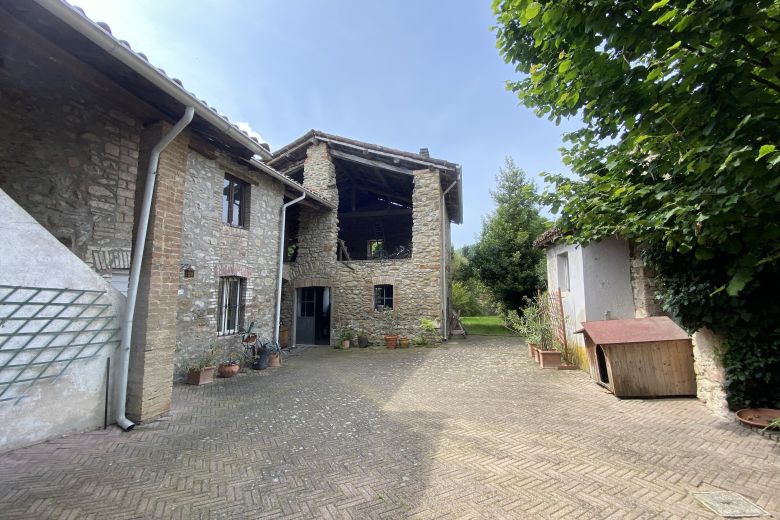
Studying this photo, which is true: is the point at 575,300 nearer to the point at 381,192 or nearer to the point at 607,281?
the point at 607,281

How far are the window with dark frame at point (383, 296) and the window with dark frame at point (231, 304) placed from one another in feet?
15.5

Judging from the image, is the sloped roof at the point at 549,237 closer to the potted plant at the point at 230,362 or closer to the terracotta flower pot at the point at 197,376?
the potted plant at the point at 230,362

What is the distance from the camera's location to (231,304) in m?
8.39

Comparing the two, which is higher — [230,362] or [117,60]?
[117,60]

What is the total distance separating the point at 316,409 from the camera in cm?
507

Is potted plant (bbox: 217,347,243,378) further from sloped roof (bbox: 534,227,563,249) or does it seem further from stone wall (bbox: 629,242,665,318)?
stone wall (bbox: 629,242,665,318)

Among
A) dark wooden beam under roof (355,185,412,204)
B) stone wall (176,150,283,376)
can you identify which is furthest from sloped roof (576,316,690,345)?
dark wooden beam under roof (355,185,412,204)

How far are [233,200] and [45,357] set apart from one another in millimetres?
5699

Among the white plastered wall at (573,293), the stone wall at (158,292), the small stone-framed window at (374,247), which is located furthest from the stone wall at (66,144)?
the small stone-framed window at (374,247)

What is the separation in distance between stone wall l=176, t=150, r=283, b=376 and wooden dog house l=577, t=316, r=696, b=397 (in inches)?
282

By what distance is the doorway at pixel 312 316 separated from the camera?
494 inches

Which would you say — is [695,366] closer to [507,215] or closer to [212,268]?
[212,268]

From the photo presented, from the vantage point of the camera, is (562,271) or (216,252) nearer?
(216,252)

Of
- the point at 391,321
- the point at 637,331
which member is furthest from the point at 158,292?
the point at 391,321
